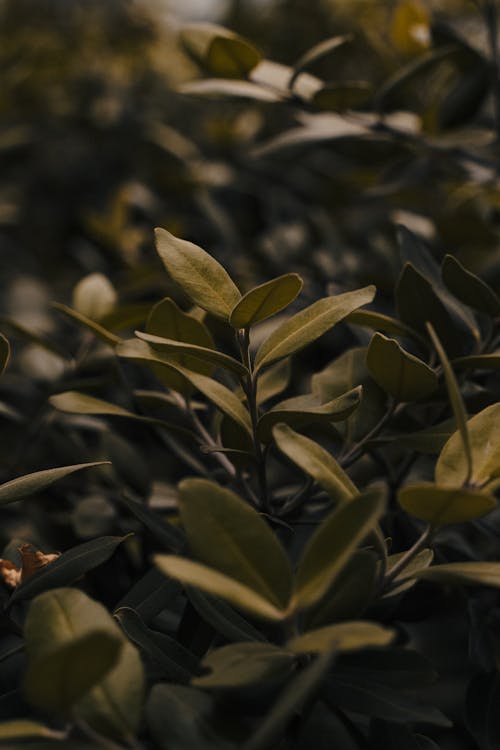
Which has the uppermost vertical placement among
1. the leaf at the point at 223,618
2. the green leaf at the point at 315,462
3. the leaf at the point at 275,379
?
the green leaf at the point at 315,462

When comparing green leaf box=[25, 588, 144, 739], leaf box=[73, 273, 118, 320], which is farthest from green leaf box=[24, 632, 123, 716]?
leaf box=[73, 273, 118, 320]

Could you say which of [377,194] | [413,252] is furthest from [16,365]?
[413,252]

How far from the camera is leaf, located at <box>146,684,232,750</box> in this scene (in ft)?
1.74

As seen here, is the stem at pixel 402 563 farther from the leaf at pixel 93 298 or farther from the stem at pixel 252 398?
the leaf at pixel 93 298

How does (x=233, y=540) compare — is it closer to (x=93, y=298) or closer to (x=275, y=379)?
(x=275, y=379)

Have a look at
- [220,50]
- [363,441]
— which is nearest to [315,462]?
[363,441]

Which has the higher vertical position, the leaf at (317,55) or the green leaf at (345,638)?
the leaf at (317,55)

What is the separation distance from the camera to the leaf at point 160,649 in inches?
24.9

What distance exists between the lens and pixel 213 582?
49 cm

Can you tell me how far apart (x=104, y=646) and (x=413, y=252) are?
0.54 metres

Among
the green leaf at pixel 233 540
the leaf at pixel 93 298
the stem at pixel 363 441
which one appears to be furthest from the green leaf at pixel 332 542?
the leaf at pixel 93 298

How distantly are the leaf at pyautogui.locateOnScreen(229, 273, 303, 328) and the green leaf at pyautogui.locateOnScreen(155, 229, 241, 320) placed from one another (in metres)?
0.03

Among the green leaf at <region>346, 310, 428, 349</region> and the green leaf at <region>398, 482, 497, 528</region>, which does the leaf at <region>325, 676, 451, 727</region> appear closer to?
the green leaf at <region>398, 482, 497, 528</region>

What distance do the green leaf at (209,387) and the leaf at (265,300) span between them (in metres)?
0.05
